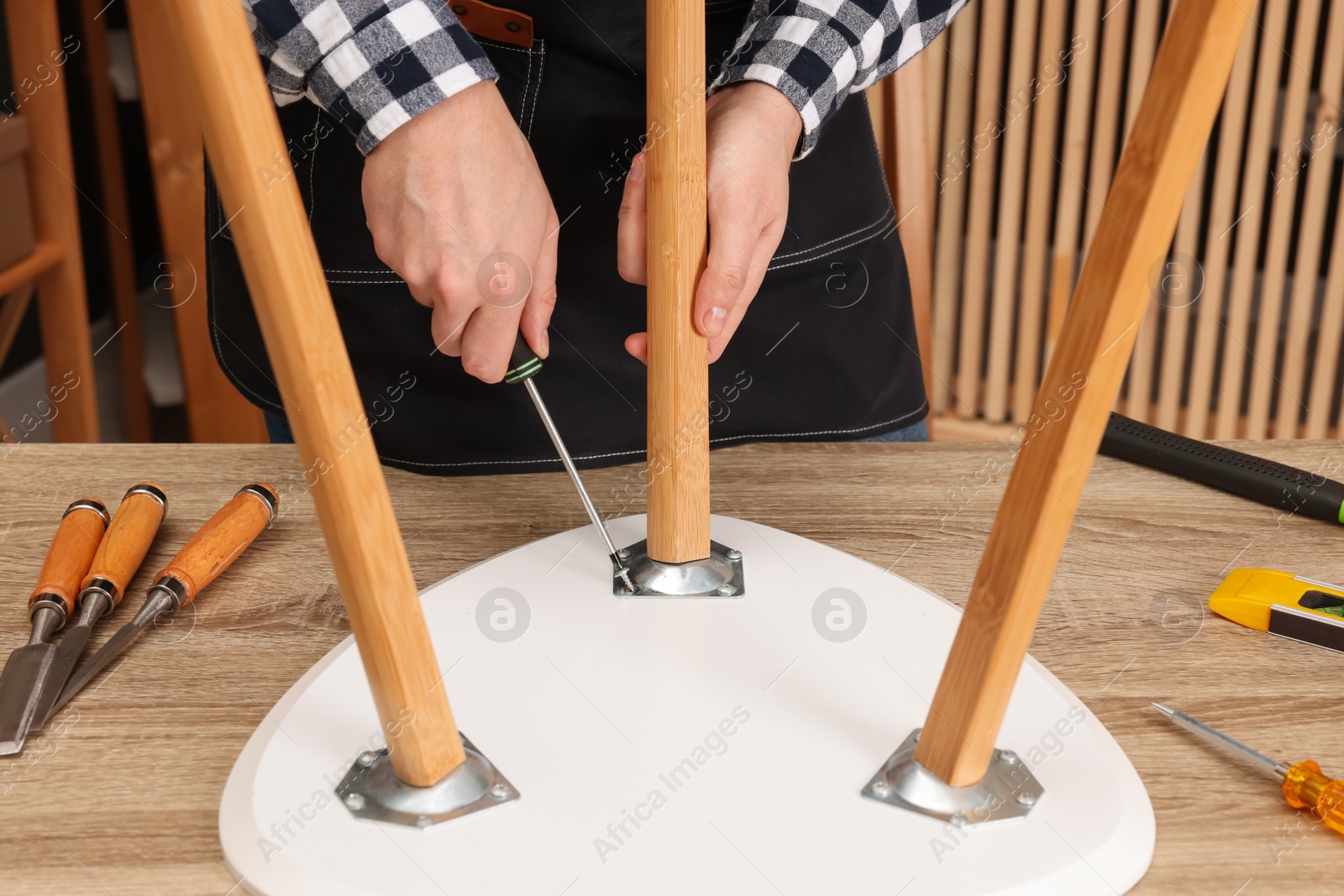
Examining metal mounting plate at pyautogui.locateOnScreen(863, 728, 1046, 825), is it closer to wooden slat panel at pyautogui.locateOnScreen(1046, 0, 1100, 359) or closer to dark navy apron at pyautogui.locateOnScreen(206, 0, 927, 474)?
dark navy apron at pyautogui.locateOnScreen(206, 0, 927, 474)

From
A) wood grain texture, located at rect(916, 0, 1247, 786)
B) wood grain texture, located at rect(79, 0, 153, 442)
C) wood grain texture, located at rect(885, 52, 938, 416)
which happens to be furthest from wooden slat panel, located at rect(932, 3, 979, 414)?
wood grain texture, located at rect(916, 0, 1247, 786)

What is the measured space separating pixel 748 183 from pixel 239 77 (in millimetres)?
350

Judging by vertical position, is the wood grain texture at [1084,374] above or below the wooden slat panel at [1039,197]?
above

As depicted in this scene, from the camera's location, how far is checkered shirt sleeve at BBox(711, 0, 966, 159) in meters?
0.71

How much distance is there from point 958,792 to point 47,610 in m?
0.46

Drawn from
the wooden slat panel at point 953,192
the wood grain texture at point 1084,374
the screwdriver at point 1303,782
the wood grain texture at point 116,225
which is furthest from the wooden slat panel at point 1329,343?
the wood grain texture at point 116,225

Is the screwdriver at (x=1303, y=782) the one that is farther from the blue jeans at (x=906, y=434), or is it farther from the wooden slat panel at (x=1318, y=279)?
the wooden slat panel at (x=1318, y=279)

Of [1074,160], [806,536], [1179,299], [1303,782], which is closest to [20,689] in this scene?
[806,536]

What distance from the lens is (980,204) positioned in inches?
82.9

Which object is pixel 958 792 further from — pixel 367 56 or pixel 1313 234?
pixel 1313 234

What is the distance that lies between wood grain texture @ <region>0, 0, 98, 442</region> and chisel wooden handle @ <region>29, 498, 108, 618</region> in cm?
120

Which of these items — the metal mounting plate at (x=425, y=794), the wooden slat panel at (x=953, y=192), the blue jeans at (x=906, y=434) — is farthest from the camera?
the wooden slat panel at (x=953, y=192)

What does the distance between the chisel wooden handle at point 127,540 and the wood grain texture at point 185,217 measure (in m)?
0.88

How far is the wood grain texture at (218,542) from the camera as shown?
604mm
